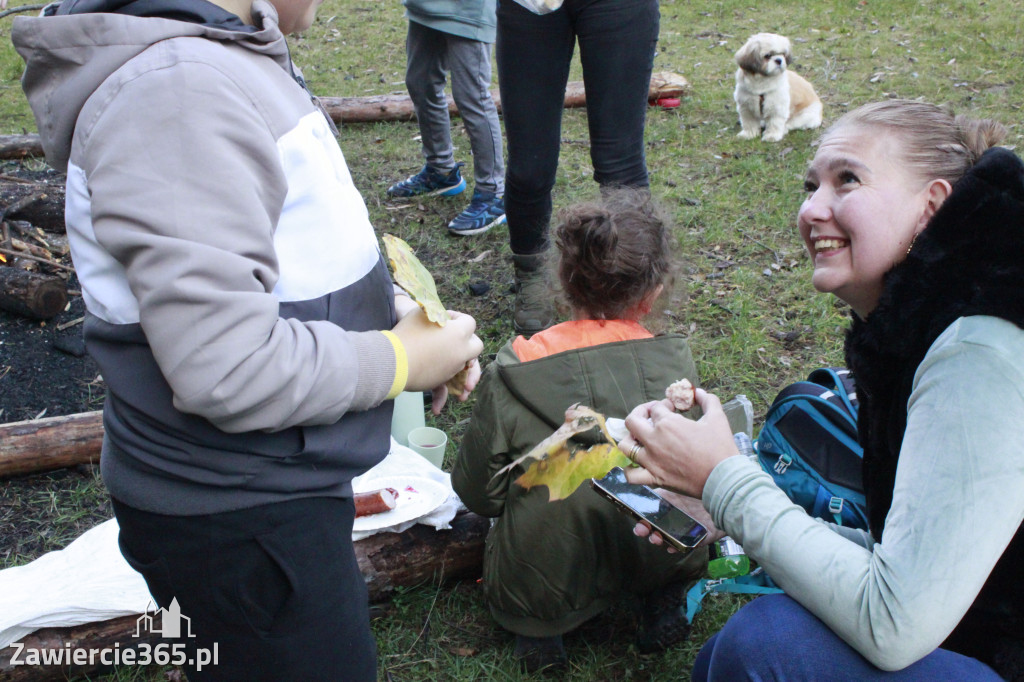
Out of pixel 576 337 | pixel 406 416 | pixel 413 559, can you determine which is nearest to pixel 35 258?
pixel 406 416

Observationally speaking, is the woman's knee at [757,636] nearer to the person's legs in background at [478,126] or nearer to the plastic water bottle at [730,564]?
the plastic water bottle at [730,564]

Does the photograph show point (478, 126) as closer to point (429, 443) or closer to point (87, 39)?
point (429, 443)

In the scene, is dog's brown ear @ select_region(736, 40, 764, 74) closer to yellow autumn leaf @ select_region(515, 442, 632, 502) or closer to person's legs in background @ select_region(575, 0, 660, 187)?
person's legs in background @ select_region(575, 0, 660, 187)

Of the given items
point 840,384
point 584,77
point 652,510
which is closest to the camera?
point 652,510

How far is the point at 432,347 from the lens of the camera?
5.07 ft

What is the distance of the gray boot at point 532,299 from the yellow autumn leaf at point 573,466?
2443 mm

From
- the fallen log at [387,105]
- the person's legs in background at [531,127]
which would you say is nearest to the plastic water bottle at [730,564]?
the person's legs in background at [531,127]

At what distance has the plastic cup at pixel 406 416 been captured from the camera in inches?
131

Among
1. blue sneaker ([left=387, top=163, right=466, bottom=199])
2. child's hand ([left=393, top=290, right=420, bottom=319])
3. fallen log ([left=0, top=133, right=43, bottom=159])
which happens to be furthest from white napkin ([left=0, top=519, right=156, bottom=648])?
fallen log ([left=0, top=133, right=43, bottom=159])

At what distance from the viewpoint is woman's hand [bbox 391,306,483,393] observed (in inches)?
60.0

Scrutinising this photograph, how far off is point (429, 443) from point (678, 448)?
1.75 metres

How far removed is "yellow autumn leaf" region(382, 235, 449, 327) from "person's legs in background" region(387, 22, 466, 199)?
4149 mm

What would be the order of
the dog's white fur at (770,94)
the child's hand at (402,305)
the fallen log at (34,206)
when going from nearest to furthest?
the child's hand at (402,305), the fallen log at (34,206), the dog's white fur at (770,94)

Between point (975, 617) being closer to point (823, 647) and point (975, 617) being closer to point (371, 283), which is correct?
point (823, 647)
